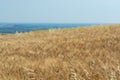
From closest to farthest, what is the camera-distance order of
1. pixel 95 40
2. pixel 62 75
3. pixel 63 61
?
1. pixel 62 75
2. pixel 63 61
3. pixel 95 40

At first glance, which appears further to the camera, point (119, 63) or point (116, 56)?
point (116, 56)

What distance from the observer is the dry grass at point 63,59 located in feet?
29.5

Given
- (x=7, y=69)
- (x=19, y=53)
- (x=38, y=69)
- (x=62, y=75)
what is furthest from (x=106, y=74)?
(x=19, y=53)

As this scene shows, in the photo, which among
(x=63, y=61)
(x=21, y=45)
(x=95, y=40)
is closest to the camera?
(x=63, y=61)

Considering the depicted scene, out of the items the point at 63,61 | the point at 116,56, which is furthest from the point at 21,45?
the point at 116,56

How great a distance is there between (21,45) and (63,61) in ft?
11.6

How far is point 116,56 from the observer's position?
447 inches

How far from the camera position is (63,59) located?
10773mm

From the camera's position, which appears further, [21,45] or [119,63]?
[21,45]

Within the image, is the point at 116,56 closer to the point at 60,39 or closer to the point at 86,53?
the point at 86,53

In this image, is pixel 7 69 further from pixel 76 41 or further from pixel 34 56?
pixel 76 41

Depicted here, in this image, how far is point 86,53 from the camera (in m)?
11.7

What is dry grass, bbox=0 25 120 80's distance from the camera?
8.98 meters

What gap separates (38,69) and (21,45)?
4.06m
